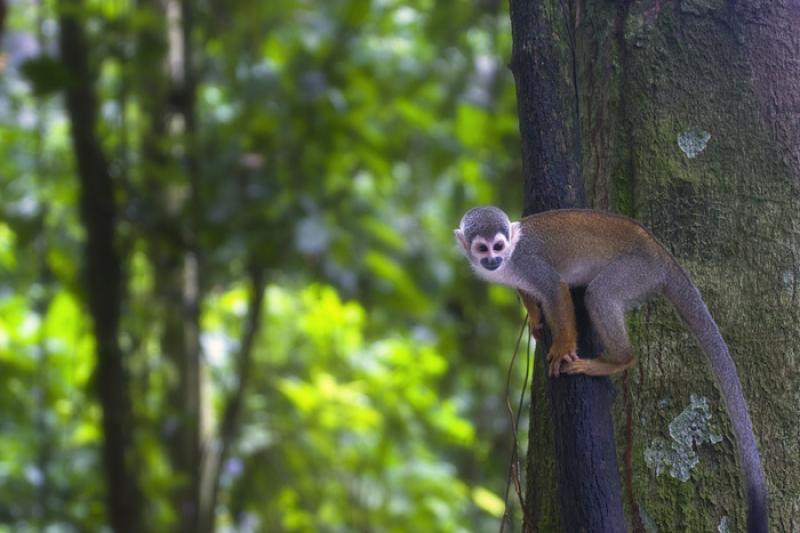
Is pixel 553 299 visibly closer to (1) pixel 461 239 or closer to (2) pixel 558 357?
(1) pixel 461 239

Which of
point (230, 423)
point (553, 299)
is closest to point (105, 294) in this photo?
point (230, 423)

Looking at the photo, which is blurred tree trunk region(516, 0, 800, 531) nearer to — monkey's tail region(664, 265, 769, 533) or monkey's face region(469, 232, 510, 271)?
monkey's tail region(664, 265, 769, 533)

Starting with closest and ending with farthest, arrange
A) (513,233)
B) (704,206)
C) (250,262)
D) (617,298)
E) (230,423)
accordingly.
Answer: (704,206)
(617,298)
(513,233)
(250,262)
(230,423)

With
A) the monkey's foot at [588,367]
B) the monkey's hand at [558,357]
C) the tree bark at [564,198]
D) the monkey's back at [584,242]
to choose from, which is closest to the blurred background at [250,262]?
the monkey's back at [584,242]

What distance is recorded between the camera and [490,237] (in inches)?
107

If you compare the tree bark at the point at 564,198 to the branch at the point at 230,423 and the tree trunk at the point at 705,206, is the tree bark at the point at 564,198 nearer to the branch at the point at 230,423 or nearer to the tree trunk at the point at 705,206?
the tree trunk at the point at 705,206

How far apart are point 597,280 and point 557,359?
0.58 metres

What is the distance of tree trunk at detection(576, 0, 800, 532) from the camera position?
2.08 metres

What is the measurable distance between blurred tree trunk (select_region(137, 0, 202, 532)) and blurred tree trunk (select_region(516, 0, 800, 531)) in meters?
2.94

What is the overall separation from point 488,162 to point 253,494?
2.44 m

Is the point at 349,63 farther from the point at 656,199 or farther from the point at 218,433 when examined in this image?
the point at 656,199

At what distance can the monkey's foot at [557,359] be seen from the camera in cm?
184

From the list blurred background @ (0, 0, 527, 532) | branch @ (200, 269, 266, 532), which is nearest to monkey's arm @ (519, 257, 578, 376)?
blurred background @ (0, 0, 527, 532)

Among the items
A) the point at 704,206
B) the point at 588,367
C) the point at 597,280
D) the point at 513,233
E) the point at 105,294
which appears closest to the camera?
the point at 588,367
